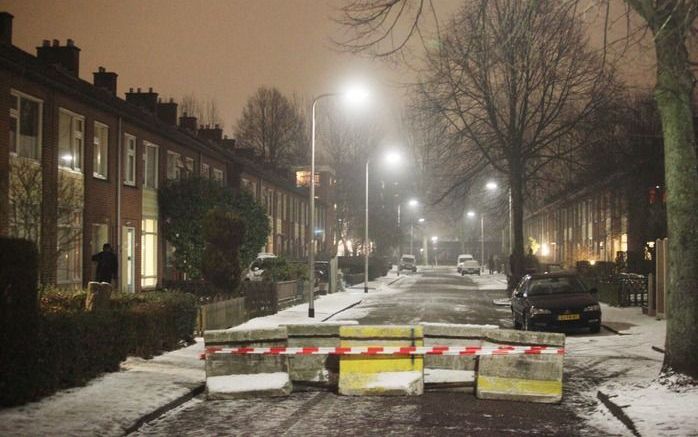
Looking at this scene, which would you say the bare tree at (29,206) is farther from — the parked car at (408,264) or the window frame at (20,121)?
the parked car at (408,264)

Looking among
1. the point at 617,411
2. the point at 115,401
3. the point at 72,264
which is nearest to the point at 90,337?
the point at 115,401

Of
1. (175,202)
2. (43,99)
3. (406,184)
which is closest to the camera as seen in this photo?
(43,99)

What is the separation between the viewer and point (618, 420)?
10125mm

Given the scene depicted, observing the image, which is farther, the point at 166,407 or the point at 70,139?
the point at 70,139

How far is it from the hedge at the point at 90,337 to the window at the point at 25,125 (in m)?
7.66

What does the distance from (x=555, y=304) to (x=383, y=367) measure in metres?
9.66

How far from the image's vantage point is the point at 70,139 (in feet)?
84.7

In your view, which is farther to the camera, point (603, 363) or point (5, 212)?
point (5, 212)

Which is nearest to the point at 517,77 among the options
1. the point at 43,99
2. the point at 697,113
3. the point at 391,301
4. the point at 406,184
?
the point at 697,113

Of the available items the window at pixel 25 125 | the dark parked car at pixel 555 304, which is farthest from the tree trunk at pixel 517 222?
the window at pixel 25 125

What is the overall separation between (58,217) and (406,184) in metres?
68.3

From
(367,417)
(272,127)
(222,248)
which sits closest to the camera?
(367,417)

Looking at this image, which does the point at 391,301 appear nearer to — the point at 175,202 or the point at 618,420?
the point at 175,202

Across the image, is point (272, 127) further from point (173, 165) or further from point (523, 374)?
point (523, 374)
